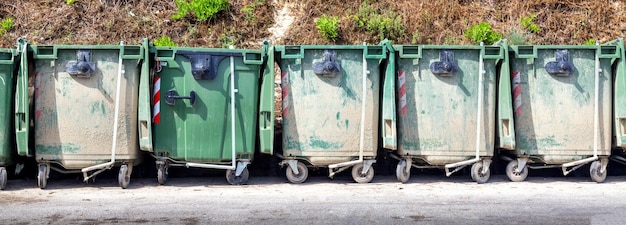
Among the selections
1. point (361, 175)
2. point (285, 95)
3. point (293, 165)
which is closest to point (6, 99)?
point (285, 95)

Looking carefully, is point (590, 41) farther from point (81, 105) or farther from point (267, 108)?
point (81, 105)

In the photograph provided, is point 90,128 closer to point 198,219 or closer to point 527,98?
point 198,219

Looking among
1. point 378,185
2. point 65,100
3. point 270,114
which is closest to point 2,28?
point 65,100

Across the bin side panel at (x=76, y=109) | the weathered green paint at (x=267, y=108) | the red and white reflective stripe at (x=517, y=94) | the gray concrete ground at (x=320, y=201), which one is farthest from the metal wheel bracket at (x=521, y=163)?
the bin side panel at (x=76, y=109)

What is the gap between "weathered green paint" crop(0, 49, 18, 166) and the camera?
810cm

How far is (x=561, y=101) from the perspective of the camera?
859 centimetres

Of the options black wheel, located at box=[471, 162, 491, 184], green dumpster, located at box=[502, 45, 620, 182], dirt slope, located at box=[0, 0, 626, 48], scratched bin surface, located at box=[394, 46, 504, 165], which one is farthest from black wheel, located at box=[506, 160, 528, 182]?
dirt slope, located at box=[0, 0, 626, 48]

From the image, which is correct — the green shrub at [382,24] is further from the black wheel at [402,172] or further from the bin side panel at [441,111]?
the black wheel at [402,172]

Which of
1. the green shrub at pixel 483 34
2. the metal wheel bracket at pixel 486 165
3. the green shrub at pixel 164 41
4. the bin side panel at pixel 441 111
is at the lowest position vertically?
the metal wheel bracket at pixel 486 165

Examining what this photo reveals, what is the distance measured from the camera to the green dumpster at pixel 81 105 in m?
8.15

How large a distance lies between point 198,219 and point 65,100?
95.0 inches

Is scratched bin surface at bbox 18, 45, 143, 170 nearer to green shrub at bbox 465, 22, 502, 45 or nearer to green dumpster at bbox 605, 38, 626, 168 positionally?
green dumpster at bbox 605, 38, 626, 168

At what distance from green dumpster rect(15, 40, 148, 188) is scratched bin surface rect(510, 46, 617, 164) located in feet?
13.8

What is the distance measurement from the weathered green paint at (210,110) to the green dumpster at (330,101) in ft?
0.92
